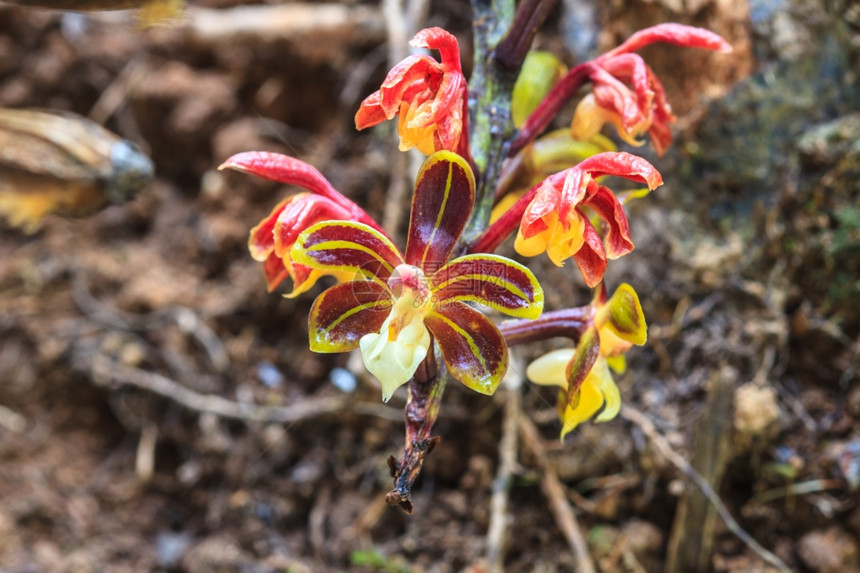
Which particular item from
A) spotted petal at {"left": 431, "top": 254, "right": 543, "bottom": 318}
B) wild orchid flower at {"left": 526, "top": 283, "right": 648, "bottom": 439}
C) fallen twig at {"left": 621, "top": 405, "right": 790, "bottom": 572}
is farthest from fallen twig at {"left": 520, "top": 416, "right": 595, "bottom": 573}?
spotted petal at {"left": 431, "top": 254, "right": 543, "bottom": 318}

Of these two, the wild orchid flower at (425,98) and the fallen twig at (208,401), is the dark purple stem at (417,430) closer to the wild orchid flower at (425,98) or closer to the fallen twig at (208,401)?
the wild orchid flower at (425,98)

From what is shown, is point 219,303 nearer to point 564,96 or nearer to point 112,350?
point 112,350

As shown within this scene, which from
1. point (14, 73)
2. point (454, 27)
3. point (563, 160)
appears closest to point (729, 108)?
point (563, 160)

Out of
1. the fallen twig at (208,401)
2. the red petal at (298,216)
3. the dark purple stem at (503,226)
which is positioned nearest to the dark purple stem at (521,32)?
the dark purple stem at (503,226)

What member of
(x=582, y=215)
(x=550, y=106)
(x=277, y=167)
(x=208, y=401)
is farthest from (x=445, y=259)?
(x=208, y=401)

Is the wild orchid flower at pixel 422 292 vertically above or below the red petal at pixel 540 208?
below

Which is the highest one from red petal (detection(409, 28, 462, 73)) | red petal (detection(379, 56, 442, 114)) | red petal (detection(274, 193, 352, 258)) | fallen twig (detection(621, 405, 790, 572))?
red petal (detection(409, 28, 462, 73))

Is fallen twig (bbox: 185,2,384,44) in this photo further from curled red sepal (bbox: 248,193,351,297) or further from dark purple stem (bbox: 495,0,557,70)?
curled red sepal (bbox: 248,193,351,297)
